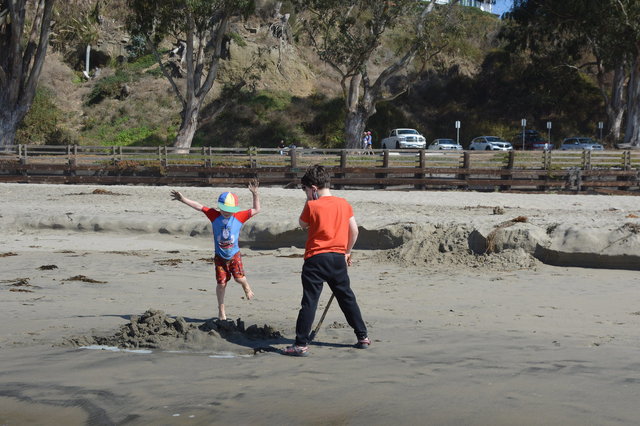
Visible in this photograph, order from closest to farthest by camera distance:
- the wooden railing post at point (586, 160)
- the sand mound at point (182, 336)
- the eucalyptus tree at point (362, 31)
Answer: the sand mound at point (182, 336)
the wooden railing post at point (586, 160)
the eucalyptus tree at point (362, 31)

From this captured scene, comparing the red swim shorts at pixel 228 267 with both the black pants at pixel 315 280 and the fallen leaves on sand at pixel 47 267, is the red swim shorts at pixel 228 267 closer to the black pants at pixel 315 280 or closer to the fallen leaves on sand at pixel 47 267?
the black pants at pixel 315 280

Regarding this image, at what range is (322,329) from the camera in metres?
7.78

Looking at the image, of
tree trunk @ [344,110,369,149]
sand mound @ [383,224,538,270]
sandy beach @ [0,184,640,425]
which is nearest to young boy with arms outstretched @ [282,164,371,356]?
sandy beach @ [0,184,640,425]

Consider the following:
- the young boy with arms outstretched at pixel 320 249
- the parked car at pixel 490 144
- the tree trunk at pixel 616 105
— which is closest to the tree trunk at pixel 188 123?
the parked car at pixel 490 144

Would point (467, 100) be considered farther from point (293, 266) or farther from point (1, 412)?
point (1, 412)

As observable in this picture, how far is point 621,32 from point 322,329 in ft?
124

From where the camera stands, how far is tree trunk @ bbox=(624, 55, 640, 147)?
42219 mm

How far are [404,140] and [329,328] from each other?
40.3 m

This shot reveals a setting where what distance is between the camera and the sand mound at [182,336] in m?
6.94

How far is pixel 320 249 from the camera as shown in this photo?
6.63m

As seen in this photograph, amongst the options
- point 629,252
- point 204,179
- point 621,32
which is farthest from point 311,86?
point 629,252

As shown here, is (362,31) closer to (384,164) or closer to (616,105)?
(384,164)

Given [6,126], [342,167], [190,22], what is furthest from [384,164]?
[6,126]

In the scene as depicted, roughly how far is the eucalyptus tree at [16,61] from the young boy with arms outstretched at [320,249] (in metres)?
33.3
